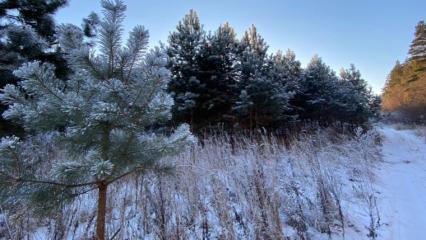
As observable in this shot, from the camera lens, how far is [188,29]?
9.09m

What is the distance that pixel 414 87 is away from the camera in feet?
62.4

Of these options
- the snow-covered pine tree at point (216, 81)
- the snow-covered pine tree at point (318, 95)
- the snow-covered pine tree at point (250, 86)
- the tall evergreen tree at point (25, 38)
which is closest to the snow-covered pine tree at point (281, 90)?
the snow-covered pine tree at point (250, 86)

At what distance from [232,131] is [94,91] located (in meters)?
6.97

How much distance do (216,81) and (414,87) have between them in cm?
1712

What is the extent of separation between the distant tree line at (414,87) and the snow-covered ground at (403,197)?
13176 millimetres

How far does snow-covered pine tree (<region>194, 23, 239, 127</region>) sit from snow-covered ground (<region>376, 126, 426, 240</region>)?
4.54 m

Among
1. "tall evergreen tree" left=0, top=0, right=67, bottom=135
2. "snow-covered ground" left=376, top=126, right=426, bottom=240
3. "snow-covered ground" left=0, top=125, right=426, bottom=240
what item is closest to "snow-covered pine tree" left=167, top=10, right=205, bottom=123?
"tall evergreen tree" left=0, top=0, right=67, bottom=135

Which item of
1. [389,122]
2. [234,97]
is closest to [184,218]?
[234,97]

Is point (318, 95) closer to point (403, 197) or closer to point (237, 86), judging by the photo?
point (237, 86)

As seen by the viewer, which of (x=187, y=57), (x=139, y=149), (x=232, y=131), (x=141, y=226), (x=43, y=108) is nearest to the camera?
(x=43, y=108)

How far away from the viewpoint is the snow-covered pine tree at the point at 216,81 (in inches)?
340

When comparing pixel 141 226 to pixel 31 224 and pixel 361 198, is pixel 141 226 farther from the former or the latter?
pixel 361 198

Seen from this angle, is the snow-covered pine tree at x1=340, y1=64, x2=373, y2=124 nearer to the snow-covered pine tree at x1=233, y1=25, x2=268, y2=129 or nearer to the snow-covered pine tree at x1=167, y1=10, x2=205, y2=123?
the snow-covered pine tree at x1=233, y1=25, x2=268, y2=129

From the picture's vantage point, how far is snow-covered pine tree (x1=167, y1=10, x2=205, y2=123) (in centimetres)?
823
